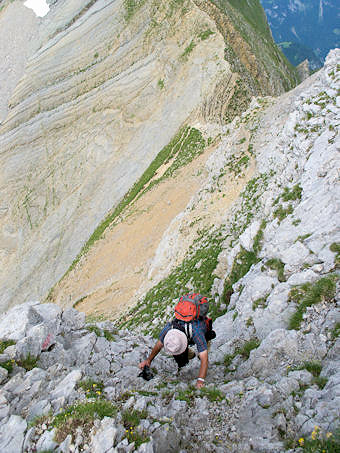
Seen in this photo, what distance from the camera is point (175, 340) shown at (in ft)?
19.3

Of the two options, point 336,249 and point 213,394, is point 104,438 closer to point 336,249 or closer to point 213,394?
point 213,394

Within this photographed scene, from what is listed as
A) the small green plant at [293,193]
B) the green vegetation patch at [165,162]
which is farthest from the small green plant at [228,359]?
the green vegetation patch at [165,162]

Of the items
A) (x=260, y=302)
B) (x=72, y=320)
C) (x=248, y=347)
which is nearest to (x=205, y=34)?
(x=260, y=302)

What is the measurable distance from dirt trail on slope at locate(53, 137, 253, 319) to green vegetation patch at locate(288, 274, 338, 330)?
10789 millimetres

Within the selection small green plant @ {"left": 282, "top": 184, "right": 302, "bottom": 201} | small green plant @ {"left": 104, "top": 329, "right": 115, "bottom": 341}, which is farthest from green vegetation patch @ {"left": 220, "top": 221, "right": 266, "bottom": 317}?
small green plant @ {"left": 104, "top": 329, "right": 115, "bottom": 341}

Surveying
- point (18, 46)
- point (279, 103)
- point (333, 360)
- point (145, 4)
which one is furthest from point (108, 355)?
point (18, 46)

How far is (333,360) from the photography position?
4801 mm

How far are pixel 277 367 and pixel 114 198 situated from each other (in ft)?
89.9

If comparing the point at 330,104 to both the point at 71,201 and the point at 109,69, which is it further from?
the point at 109,69

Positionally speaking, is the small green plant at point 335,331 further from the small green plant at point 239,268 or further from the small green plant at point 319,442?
the small green plant at point 239,268

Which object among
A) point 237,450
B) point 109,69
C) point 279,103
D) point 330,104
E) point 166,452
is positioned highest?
point 109,69

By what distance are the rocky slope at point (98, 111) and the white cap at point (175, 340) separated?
82.1 feet

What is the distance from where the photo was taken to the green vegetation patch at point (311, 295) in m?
5.81

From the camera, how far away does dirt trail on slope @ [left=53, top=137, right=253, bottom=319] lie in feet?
63.7
